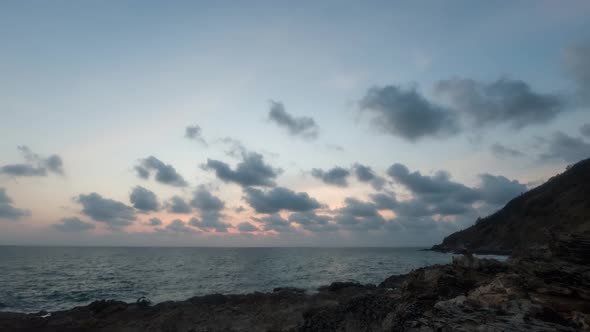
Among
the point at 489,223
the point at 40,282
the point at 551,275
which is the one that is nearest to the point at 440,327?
the point at 551,275

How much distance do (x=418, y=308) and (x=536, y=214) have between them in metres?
121

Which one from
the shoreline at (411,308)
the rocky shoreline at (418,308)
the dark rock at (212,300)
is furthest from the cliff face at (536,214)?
the dark rock at (212,300)

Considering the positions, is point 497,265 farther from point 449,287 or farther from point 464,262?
point 449,287

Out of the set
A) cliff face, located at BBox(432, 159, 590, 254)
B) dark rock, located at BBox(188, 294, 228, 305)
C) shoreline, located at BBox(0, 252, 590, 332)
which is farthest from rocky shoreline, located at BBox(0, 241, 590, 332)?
cliff face, located at BBox(432, 159, 590, 254)

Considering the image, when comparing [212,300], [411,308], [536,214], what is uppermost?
[536,214]

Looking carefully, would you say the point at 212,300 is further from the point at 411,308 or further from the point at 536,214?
the point at 536,214

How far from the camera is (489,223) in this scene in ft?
489

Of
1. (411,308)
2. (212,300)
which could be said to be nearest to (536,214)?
(212,300)

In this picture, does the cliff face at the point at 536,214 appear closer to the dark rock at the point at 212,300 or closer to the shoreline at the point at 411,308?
the shoreline at the point at 411,308

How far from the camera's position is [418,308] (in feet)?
47.4

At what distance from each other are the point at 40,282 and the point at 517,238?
426 feet

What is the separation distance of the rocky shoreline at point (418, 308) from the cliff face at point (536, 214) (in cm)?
7363

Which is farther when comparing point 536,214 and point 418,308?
point 536,214

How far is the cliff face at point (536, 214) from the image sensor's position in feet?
298
